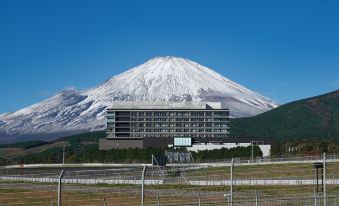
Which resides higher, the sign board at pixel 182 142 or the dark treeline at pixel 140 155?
the sign board at pixel 182 142

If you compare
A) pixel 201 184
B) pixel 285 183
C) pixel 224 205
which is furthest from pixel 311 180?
pixel 224 205

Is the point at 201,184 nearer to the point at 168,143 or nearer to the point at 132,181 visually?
the point at 132,181

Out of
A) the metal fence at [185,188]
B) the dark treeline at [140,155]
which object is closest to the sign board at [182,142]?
the dark treeline at [140,155]

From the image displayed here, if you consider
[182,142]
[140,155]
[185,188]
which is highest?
[182,142]

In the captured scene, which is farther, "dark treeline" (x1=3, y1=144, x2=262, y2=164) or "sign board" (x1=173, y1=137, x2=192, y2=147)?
"sign board" (x1=173, y1=137, x2=192, y2=147)

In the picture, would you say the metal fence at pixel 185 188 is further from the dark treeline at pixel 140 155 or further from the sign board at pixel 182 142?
the sign board at pixel 182 142

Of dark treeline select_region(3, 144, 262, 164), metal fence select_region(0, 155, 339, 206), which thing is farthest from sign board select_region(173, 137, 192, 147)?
metal fence select_region(0, 155, 339, 206)

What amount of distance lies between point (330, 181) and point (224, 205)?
15848mm

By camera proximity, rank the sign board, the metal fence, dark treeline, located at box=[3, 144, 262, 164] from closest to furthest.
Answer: the metal fence, dark treeline, located at box=[3, 144, 262, 164], the sign board

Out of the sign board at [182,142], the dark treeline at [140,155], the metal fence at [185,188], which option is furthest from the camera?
the sign board at [182,142]

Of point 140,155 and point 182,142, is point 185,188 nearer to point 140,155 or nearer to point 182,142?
point 140,155

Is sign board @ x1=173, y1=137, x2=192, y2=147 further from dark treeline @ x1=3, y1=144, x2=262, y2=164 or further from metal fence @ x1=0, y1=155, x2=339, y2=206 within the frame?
metal fence @ x1=0, y1=155, x2=339, y2=206

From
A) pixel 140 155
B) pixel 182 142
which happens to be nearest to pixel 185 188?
pixel 140 155

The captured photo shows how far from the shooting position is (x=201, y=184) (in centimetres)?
6094
